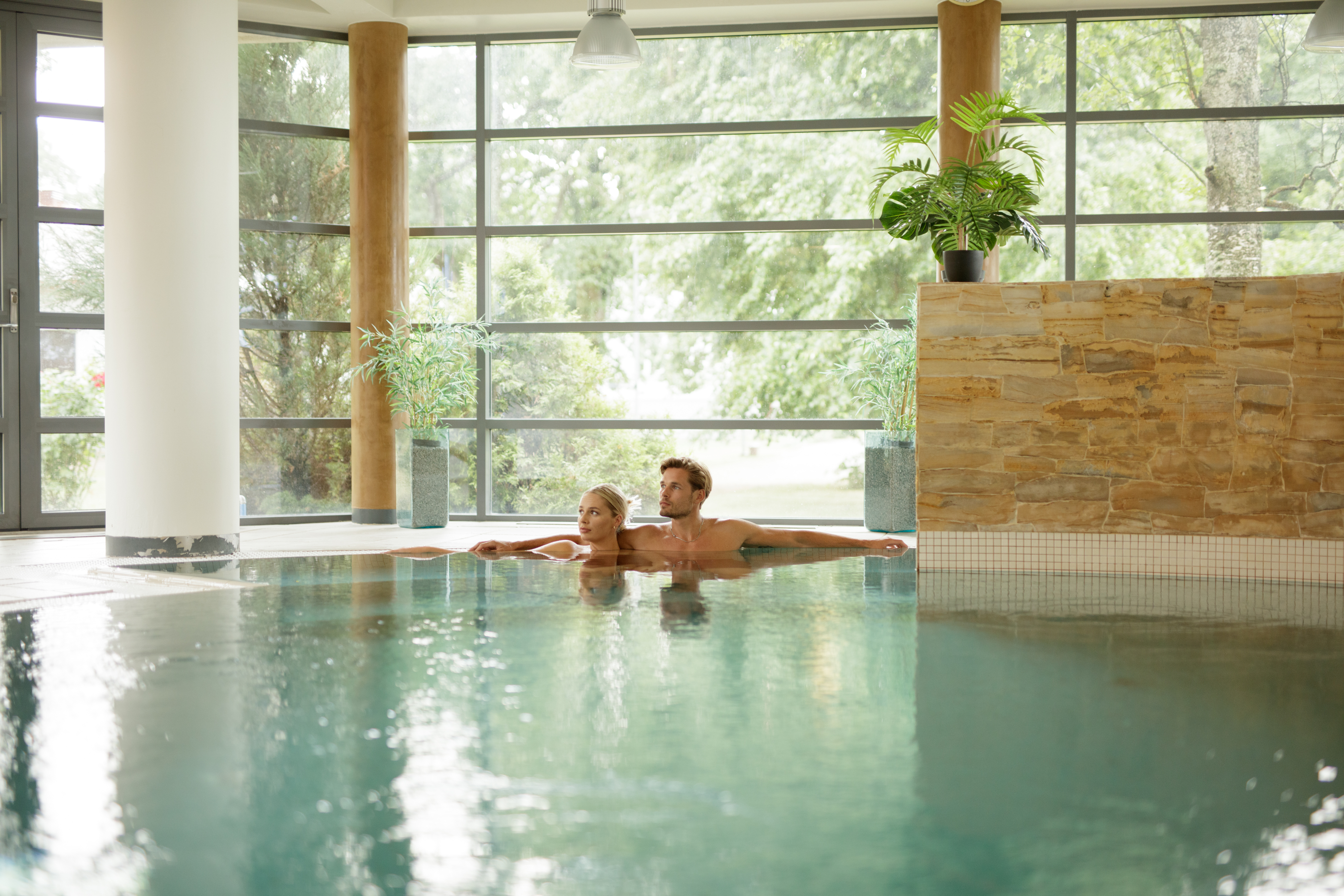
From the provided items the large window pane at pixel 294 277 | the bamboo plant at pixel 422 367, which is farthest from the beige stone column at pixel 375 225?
the large window pane at pixel 294 277

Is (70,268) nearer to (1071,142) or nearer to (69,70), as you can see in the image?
(69,70)

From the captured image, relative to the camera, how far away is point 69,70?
7.29 m

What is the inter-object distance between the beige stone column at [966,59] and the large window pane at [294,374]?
4.43 m

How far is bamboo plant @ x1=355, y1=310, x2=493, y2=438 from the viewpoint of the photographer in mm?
7637

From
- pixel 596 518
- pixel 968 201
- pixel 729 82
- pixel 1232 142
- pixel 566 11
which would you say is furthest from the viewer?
pixel 729 82

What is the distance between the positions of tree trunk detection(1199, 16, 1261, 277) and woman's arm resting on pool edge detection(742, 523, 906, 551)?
353cm

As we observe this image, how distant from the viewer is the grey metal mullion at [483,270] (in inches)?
323

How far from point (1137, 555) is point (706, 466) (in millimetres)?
3573

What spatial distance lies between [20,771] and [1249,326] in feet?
15.5

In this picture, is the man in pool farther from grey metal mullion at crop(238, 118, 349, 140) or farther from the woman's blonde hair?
grey metal mullion at crop(238, 118, 349, 140)

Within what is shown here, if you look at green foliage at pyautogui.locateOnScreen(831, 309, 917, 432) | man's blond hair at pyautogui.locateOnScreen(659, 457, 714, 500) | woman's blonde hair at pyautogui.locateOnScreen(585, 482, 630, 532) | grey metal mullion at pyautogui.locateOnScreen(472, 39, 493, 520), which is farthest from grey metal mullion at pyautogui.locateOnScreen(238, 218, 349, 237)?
man's blond hair at pyautogui.locateOnScreen(659, 457, 714, 500)

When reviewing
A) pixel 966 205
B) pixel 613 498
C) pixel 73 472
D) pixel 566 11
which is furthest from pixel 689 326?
pixel 73 472

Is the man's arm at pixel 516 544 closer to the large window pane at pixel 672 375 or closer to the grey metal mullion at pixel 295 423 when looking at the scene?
the large window pane at pixel 672 375

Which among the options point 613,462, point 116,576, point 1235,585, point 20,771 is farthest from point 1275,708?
point 613,462
